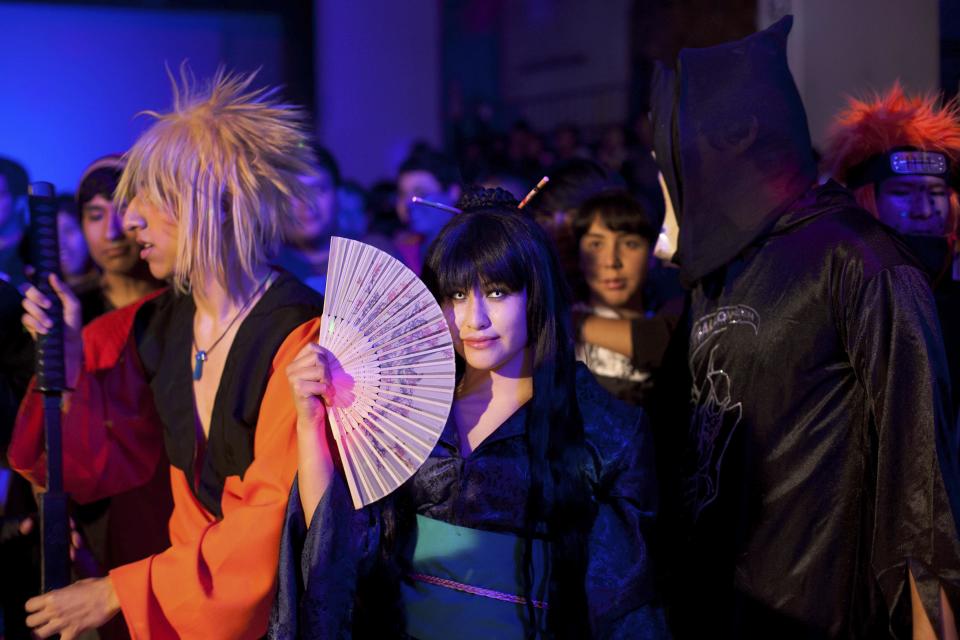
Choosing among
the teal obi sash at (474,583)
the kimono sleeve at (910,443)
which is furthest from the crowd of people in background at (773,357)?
the teal obi sash at (474,583)

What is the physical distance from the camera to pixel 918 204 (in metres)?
2.37

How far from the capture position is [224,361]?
7.30 ft

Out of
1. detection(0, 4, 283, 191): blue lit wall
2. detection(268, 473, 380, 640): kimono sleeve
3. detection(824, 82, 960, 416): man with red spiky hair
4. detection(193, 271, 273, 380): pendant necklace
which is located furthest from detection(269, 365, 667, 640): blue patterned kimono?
detection(0, 4, 283, 191): blue lit wall

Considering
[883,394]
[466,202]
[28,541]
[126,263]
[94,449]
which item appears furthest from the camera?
[126,263]

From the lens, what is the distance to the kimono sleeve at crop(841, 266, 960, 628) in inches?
68.2

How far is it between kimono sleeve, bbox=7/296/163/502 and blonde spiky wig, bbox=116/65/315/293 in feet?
1.14

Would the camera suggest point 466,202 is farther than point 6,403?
No

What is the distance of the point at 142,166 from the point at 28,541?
1.11 meters

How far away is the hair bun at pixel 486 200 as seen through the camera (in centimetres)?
188

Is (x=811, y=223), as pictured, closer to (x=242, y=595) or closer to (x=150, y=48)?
(x=242, y=595)

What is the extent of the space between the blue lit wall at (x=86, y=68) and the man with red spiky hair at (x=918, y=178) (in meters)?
5.79

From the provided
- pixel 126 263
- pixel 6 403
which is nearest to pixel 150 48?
pixel 126 263

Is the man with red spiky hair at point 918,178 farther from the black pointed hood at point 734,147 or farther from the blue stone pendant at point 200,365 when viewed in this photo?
the blue stone pendant at point 200,365

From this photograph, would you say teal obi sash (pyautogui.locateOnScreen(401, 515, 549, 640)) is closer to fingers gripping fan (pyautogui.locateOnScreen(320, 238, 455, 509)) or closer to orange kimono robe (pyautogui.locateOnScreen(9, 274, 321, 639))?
fingers gripping fan (pyautogui.locateOnScreen(320, 238, 455, 509))
